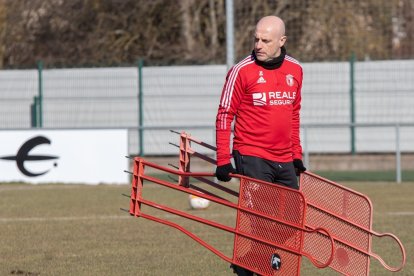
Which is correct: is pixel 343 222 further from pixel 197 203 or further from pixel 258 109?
pixel 197 203

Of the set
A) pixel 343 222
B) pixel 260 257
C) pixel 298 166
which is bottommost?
pixel 260 257

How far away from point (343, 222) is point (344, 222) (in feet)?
0.03

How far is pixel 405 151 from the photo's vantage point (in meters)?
27.4

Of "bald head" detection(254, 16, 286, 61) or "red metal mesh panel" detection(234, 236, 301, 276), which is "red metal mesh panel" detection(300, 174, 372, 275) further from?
"bald head" detection(254, 16, 286, 61)

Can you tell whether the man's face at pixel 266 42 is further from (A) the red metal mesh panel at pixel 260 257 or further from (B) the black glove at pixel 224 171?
(A) the red metal mesh panel at pixel 260 257

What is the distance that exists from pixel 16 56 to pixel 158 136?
343 inches

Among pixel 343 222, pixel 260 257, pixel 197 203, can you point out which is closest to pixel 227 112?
pixel 260 257

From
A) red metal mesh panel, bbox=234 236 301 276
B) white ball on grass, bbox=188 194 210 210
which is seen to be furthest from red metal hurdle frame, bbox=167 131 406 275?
white ball on grass, bbox=188 194 210 210

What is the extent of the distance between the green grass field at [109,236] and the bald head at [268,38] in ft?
9.73

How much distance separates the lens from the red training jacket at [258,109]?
8398 mm

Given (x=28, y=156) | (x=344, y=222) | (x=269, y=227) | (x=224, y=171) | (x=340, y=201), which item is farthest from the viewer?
(x=28, y=156)

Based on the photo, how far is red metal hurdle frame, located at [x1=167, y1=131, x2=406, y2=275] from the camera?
8.53m

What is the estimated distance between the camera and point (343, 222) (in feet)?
28.3

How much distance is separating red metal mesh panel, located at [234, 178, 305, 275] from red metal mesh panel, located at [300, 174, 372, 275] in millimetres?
411
